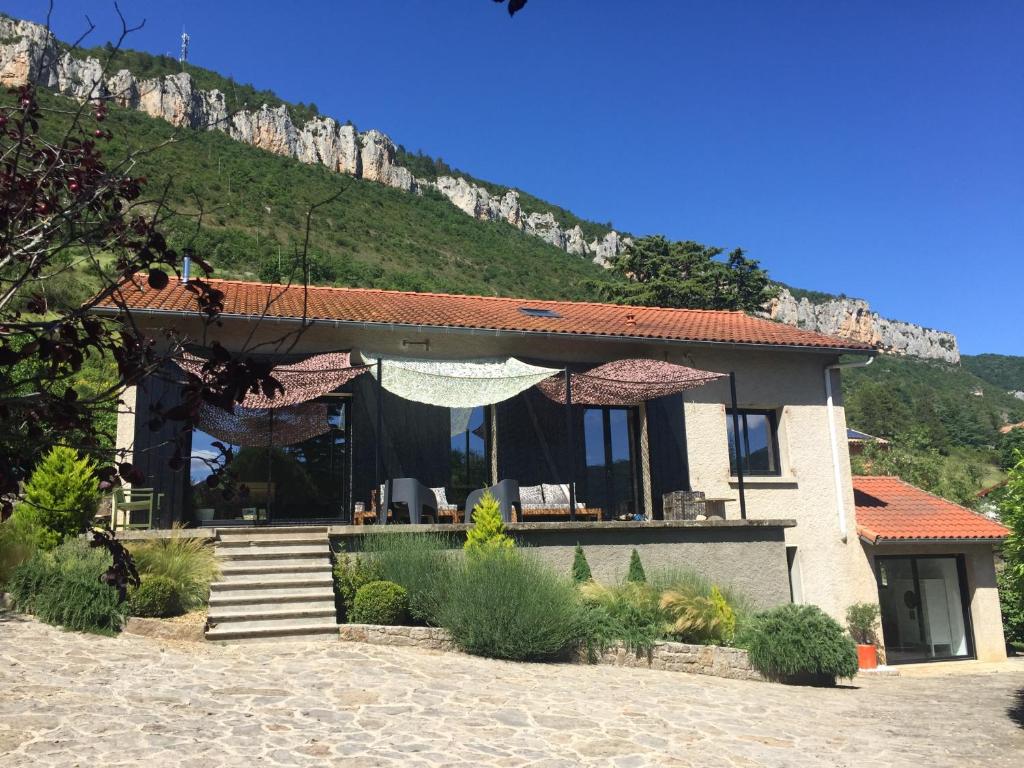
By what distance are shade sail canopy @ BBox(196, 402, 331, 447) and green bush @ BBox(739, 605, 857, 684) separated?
744cm

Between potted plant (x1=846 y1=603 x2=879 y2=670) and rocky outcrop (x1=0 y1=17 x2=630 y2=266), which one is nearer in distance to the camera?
potted plant (x1=846 y1=603 x2=879 y2=670)

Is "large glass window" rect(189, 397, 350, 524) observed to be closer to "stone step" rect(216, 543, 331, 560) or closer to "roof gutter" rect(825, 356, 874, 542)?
"stone step" rect(216, 543, 331, 560)

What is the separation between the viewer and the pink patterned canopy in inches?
549

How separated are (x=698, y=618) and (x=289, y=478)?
727cm

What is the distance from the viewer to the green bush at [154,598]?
9586mm

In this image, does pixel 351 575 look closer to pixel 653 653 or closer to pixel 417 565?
pixel 417 565

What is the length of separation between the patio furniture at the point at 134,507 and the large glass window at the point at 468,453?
514 centimetres

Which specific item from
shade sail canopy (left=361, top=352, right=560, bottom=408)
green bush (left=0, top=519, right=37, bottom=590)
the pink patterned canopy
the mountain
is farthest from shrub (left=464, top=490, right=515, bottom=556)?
the mountain

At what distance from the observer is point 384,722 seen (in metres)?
7.05

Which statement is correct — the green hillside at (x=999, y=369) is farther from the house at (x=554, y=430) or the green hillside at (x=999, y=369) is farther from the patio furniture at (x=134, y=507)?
the patio furniture at (x=134, y=507)

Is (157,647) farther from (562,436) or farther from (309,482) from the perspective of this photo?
(562,436)

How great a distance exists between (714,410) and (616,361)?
233cm

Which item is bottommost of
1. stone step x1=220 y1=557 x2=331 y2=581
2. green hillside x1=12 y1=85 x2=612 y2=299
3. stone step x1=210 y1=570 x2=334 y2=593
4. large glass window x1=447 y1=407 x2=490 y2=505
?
stone step x1=210 y1=570 x2=334 y2=593

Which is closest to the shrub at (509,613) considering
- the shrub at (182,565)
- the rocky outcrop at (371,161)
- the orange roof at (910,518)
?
the shrub at (182,565)
